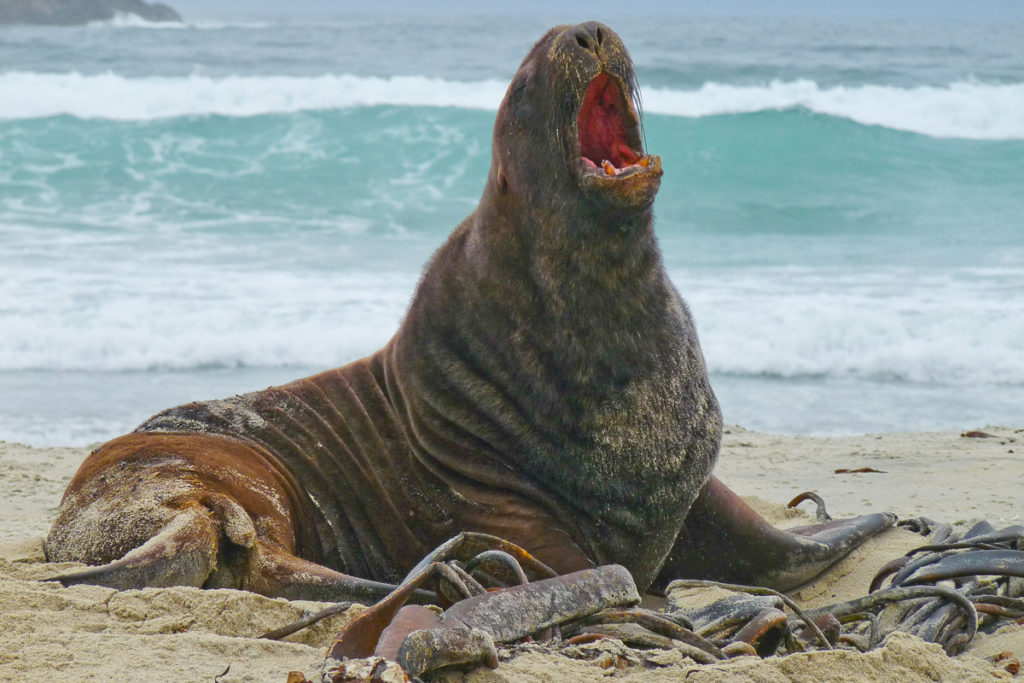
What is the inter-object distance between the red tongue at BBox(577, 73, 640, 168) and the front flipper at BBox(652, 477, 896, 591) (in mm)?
1220

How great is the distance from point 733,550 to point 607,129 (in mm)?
1556

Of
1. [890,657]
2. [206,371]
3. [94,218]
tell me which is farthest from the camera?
[94,218]

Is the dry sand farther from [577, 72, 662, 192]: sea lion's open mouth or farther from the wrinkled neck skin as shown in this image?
[577, 72, 662, 192]: sea lion's open mouth

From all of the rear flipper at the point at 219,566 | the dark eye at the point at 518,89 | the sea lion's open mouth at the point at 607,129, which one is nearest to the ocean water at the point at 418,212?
the rear flipper at the point at 219,566

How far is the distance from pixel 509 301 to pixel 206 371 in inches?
255

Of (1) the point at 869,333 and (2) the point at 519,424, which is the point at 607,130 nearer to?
(2) the point at 519,424

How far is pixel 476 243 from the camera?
12.9 feet

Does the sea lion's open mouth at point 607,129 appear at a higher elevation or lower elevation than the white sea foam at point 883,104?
lower

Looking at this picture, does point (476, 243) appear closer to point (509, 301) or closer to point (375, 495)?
point (509, 301)

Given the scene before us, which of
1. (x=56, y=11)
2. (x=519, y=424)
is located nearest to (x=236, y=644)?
(x=519, y=424)

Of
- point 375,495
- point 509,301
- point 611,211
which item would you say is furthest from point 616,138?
point 375,495

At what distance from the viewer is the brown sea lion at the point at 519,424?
364 cm

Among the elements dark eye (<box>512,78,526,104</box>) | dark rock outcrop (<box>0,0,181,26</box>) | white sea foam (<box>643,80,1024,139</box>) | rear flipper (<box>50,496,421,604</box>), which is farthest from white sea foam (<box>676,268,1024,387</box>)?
dark rock outcrop (<box>0,0,181,26</box>)

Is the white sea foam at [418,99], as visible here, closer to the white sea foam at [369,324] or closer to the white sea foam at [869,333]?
the white sea foam at [369,324]
